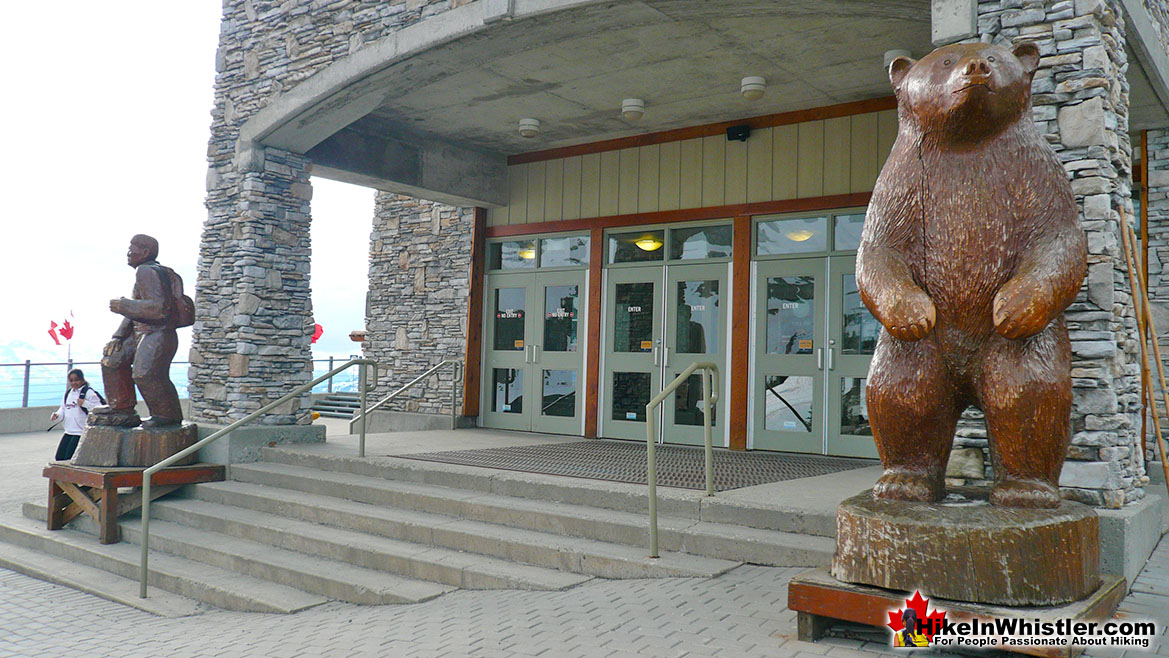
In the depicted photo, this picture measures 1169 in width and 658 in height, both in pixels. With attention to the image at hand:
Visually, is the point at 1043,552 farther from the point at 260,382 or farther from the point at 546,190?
the point at 546,190

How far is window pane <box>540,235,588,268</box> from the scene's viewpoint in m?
9.48

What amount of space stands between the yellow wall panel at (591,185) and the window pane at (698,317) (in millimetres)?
1418

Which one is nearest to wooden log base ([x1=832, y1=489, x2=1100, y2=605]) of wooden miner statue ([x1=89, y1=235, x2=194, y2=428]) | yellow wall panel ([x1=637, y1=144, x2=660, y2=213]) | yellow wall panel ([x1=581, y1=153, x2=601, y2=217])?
wooden miner statue ([x1=89, y1=235, x2=194, y2=428])

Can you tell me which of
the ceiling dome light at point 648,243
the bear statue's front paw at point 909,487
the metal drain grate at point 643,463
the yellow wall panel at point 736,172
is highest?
the yellow wall panel at point 736,172

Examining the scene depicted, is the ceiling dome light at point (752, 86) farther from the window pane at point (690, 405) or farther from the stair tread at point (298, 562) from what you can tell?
the stair tread at point (298, 562)

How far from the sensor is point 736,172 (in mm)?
8328

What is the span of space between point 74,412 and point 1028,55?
8.72 meters

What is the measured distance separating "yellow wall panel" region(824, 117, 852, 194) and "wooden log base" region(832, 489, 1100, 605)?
5.19 m

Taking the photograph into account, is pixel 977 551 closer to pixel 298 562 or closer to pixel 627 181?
pixel 298 562

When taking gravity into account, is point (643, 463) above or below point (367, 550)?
above

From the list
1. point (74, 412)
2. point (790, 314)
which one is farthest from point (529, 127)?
point (74, 412)

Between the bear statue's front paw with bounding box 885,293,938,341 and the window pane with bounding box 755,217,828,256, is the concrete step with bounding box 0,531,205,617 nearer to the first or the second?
the bear statue's front paw with bounding box 885,293,938,341

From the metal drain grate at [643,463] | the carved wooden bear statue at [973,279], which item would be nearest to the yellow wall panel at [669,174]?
the metal drain grate at [643,463]

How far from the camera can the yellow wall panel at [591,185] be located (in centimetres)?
931
